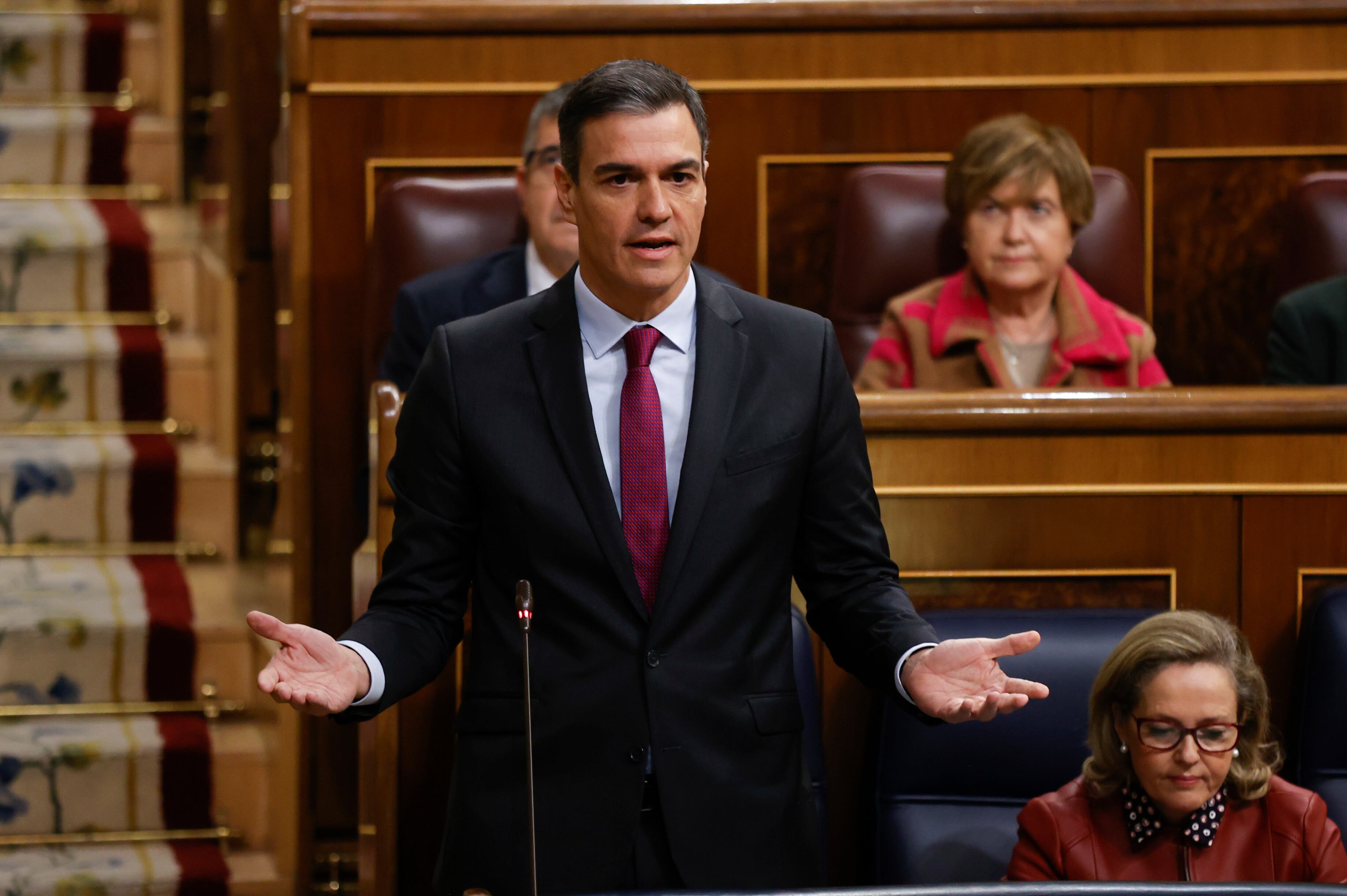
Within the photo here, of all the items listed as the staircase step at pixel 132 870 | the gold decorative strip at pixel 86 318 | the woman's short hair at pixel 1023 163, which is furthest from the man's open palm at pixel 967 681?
the gold decorative strip at pixel 86 318

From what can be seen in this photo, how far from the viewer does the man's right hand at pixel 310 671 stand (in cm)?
57

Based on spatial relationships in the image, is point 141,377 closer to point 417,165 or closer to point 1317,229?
point 417,165

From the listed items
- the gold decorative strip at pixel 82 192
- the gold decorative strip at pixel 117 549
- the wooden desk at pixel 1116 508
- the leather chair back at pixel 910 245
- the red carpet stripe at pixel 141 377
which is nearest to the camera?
the wooden desk at pixel 1116 508

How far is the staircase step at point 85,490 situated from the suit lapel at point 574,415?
91 centimetres

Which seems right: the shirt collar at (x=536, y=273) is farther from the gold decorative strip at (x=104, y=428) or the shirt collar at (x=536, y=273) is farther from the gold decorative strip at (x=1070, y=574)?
the gold decorative strip at (x=104, y=428)

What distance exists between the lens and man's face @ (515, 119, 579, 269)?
111 cm

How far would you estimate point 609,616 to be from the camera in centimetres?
64

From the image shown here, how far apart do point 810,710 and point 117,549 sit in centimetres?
85

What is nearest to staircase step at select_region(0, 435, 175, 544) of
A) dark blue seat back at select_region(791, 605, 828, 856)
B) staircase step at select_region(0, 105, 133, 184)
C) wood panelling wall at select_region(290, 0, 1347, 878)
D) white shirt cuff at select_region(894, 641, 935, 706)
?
wood panelling wall at select_region(290, 0, 1347, 878)

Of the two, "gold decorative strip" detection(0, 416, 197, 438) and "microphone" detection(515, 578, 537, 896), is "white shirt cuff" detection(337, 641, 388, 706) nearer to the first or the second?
"microphone" detection(515, 578, 537, 896)

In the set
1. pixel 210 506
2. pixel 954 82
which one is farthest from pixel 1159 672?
pixel 210 506

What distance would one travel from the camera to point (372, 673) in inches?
24.1

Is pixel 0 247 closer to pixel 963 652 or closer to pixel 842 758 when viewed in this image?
pixel 842 758

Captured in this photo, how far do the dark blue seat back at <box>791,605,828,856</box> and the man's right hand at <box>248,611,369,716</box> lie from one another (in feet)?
1.06
